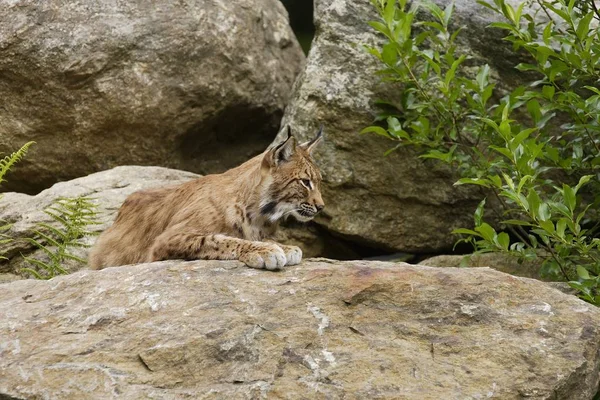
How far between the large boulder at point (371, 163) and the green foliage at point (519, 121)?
0.15 m

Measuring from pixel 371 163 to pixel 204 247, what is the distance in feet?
6.86

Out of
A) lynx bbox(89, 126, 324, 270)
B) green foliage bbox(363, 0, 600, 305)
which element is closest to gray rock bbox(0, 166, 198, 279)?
lynx bbox(89, 126, 324, 270)

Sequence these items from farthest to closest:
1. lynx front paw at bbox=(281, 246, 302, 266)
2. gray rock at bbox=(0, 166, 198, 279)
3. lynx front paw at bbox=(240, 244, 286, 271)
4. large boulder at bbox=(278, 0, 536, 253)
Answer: large boulder at bbox=(278, 0, 536, 253) → gray rock at bbox=(0, 166, 198, 279) → lynx front paw at bbox=(281, 246, 302, 266) → lynx front paw at bbox=(240, 244, 286, 271)

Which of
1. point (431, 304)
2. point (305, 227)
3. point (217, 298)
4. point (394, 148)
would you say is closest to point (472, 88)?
point (394, 148)

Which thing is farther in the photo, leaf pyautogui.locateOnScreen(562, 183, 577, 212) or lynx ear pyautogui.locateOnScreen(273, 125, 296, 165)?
lynx ear pyautogui.locateOnScreen(273, 125, 296, 165)

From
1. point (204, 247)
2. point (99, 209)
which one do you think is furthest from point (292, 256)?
point (99, 209)

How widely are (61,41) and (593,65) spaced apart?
395 cm

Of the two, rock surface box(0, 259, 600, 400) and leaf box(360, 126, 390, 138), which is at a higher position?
leaf box(360, 126, 390, 138)

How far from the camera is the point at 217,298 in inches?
193

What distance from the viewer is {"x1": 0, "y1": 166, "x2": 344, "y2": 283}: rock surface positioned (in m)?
7.16

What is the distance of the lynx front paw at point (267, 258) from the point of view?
5336 mm

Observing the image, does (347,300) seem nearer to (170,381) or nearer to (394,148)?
(170,381)

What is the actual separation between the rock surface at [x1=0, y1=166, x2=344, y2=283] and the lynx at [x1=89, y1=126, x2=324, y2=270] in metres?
0.59

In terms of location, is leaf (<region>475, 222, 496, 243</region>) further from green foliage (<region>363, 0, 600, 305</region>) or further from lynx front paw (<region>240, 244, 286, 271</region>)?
lynx front paw (<region>240, 244, 286, 271</region>)
